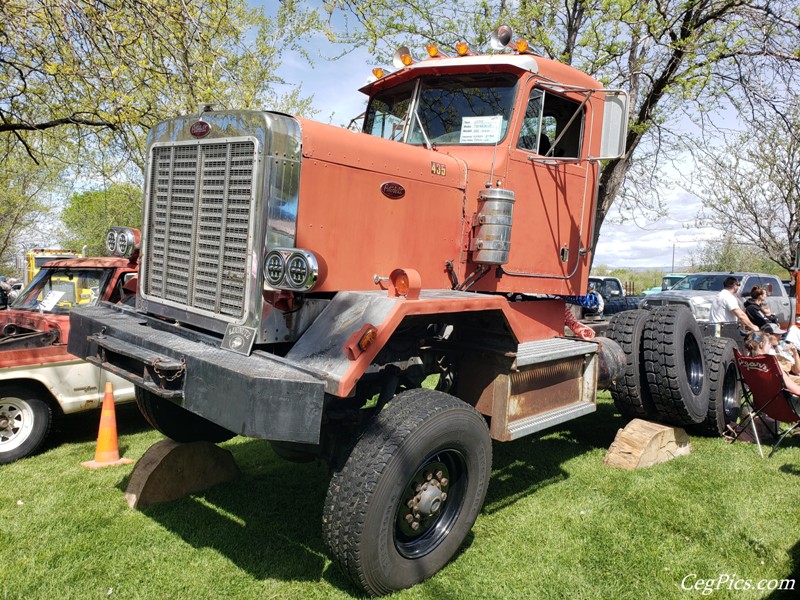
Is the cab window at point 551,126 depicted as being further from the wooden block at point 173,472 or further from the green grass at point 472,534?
the wooden block at point 173,472

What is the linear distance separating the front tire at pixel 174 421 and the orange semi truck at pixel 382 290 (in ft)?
0.05

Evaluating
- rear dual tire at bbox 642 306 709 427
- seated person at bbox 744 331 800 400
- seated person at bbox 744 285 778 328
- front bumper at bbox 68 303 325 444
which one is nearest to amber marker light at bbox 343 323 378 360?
front bumper at bbox 68 303 325 444

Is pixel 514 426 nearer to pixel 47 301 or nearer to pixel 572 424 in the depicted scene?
pixel 572 424

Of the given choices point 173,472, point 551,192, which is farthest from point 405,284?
point 173,472

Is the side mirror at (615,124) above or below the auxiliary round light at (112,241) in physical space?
above

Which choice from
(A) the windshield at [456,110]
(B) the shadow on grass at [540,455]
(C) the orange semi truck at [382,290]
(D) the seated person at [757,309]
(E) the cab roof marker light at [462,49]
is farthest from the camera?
(D) the seated person at [757,309]

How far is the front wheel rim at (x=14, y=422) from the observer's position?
568 centimetres

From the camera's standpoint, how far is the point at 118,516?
4.29 m

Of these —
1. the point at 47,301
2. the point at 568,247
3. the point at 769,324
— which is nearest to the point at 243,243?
the point at 568,247

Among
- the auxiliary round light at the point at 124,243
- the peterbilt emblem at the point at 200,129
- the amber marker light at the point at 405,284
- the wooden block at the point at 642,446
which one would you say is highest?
the peterbilt emblem at the point at 200,129

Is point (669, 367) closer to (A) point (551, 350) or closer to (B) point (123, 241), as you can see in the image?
(A) point (551, 350)

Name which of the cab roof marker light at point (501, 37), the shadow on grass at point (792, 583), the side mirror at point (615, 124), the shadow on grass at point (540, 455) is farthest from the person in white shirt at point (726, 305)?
the cab roof marker light at point (501, 37)

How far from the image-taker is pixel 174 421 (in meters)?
4.73

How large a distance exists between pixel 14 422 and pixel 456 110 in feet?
16.0
